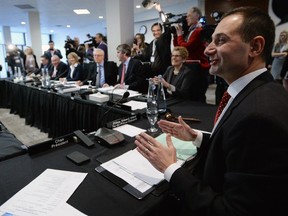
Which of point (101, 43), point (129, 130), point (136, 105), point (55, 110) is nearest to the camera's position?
point (129, 130)

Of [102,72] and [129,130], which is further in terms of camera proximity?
[102,72]

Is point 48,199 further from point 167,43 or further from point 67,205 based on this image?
point 167,43

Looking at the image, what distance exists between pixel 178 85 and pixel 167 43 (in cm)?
123

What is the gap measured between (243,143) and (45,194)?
2.17ft

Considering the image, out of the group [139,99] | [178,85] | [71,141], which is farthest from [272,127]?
[178,85]

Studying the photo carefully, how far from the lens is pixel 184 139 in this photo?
1104 millimetres

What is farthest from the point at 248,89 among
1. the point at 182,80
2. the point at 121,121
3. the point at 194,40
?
the point at 194,40

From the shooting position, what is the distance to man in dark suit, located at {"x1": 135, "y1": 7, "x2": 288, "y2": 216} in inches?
22.5

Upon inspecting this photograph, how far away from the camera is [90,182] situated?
0.85 m

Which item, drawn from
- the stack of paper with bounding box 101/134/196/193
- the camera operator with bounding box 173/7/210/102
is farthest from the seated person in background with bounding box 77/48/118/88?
the stack of paper with bounding box 101/134/196/193

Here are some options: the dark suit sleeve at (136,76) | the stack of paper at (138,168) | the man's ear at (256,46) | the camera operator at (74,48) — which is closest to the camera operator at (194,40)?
the dark suit sleeve at (136,76)

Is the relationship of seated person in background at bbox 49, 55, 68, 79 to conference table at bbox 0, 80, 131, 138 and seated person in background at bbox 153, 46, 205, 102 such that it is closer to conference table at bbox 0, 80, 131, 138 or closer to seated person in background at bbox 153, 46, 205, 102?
conference table at bbox 0, 80, 131, 138

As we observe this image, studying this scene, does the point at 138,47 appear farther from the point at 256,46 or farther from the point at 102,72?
the point at 256,46

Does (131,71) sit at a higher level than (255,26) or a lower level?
lower
